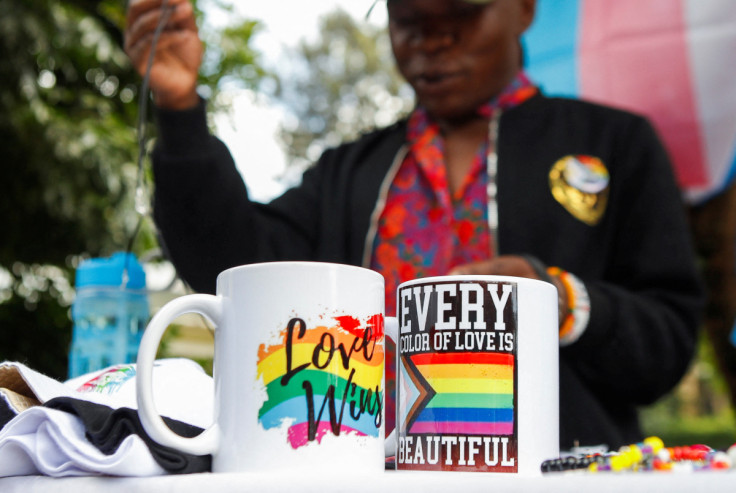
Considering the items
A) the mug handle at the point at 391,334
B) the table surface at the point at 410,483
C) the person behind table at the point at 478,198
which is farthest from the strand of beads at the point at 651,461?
the person behind table at the point at 478,198

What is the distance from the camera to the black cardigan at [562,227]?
102 cm

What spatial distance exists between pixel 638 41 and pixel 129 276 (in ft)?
4.21

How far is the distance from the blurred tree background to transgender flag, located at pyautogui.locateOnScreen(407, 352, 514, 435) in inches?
153

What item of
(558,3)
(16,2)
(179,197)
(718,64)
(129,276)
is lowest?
(129,276)

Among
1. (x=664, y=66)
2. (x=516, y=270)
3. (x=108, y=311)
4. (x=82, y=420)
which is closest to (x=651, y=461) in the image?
(x=82, y=420)

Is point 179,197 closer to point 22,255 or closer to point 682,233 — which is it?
point 682,233

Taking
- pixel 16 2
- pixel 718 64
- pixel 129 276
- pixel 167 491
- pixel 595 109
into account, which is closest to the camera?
pixel 167 491

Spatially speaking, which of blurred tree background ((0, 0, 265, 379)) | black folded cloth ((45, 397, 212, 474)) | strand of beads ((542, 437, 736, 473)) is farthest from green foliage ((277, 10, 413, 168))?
strand of beads ((542, 437, 736, 473))

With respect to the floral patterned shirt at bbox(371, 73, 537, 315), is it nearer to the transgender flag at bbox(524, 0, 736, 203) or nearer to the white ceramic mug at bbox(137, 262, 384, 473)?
the transgender flag at bbox(524, 0, 736, 203)

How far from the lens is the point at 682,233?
1158 mm

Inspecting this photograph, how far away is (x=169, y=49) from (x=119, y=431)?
655 mm

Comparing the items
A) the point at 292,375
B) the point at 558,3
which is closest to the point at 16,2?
the point at 558,3

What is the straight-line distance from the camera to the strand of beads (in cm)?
35

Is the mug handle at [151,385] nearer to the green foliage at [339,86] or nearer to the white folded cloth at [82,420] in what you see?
the white folded cloth at [82,420]
